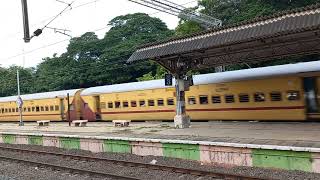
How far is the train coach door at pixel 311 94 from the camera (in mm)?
20219

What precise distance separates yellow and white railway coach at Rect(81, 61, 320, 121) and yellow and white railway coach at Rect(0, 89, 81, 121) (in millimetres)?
5097

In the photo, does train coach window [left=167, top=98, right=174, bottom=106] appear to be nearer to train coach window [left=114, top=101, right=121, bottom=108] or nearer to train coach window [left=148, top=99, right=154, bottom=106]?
train coach window [left=148, top=99, right=154, bottom=106]

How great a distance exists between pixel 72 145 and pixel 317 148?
1316 cm

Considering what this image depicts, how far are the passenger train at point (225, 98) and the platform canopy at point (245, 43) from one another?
112 cm

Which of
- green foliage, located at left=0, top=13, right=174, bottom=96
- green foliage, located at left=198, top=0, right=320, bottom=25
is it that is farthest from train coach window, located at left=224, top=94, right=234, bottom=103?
green foliage, located at left=0, top=13, right=174, bottom=96

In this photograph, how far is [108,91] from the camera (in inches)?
1256

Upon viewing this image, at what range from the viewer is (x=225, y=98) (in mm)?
23906

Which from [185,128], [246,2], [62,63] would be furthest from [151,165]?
[62,63]

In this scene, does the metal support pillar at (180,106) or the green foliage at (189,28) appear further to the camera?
the green foliage at (189,28)

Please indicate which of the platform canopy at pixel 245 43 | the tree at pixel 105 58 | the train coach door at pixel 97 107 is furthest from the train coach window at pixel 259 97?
the tree at pixel 105 58

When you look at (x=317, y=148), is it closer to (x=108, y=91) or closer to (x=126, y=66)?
(x=108, y=91)

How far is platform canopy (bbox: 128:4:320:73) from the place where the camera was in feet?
48.4

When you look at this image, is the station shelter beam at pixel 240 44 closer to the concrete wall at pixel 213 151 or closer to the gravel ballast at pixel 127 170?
the concrete wall at pixel 213 151

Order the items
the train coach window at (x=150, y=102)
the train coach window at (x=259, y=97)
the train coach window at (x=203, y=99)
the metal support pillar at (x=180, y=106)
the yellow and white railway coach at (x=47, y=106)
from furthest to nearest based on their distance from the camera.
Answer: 1. the yellow and white railway coach at (x=47, y=106)
2. the train coach window at (x=150, y=102)
3. the train coach window at (x=203, y=99)
4. the metal support pillar at (x=180, y=106)
5. the train coach window at (x=259, y=97)
